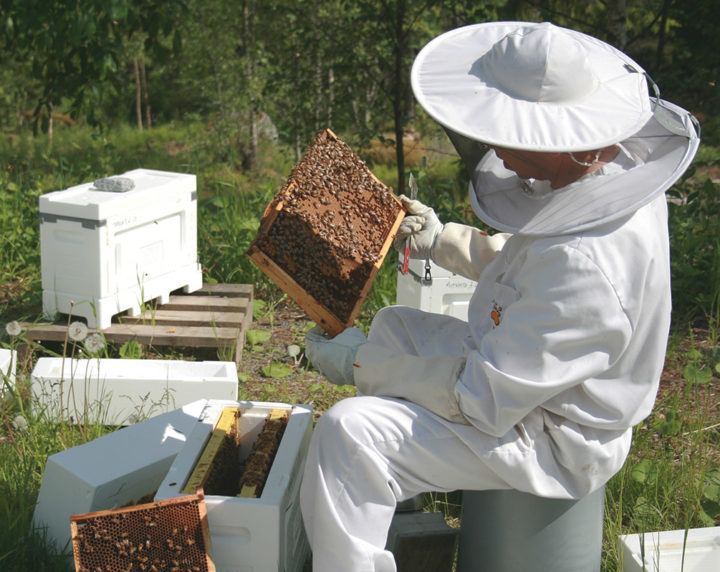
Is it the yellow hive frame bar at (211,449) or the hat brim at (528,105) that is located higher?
the hat brim at (528,105)

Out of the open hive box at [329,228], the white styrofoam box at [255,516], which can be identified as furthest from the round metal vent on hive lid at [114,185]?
the white styrofoam box at [255,516]

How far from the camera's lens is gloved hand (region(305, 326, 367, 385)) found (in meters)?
2.39

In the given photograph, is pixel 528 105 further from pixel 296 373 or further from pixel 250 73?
pixel 250 73

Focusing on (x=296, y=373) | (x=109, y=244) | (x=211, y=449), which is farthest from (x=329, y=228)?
(x=109, y=244)

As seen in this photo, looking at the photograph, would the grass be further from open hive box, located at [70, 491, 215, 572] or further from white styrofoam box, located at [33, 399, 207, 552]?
open hive box, located at [70, 491, 215, 572]

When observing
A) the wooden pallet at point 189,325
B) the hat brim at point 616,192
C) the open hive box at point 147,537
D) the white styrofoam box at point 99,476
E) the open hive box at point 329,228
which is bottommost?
the wooden pallet at point 189,325

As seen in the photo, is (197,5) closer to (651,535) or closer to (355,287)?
(355,287)

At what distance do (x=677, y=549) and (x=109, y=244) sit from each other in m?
2.97

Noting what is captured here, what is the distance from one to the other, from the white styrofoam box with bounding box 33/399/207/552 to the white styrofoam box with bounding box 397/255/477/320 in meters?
1.55

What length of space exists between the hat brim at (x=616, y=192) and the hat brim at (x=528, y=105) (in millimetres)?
142

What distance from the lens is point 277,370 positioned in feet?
13.9

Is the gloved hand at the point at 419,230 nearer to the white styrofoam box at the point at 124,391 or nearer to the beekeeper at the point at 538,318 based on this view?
the beekeeper at the point at 538,318

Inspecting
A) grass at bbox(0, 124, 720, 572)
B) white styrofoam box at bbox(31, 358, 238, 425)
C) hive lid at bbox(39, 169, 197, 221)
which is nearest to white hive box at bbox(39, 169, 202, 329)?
hive lid at bbox(39, 169, 197, 221)

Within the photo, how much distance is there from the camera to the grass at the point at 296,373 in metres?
2.86
